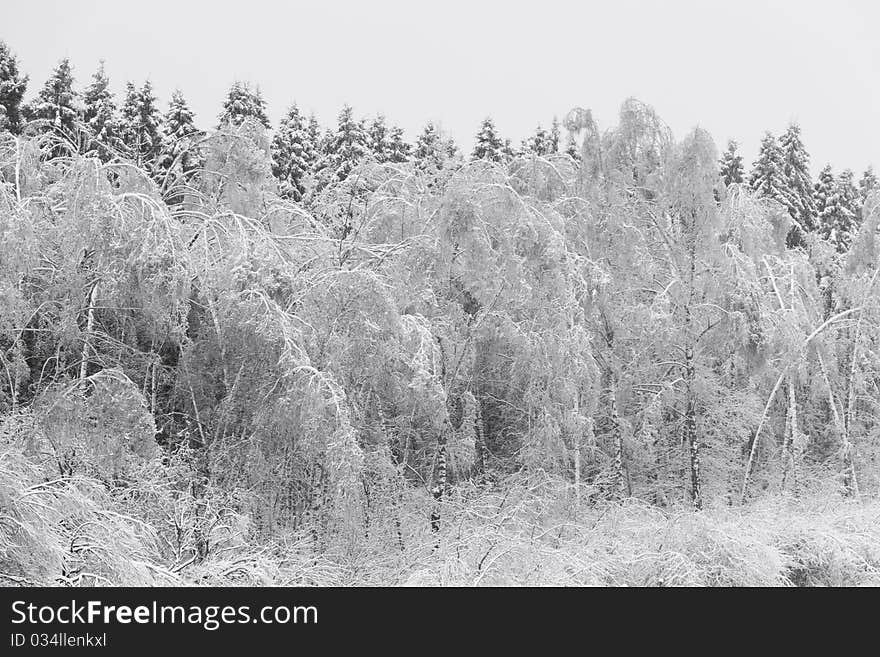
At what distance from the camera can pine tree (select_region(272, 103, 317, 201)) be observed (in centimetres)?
2403

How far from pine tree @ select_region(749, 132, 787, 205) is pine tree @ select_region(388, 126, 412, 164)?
11.6m

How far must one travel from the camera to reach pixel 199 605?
592 cm

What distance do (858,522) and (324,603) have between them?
8.22 metres

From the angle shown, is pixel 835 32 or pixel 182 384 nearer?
pixel 182 384

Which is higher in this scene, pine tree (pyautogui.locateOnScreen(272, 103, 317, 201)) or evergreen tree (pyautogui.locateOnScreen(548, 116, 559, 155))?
evergreen tree (pyautogui.locateOnScreen(548, 116, 559, 155))

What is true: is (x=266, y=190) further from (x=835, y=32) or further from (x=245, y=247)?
(x=835, y=32)

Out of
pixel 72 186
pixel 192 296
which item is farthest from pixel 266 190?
pixel 72 186

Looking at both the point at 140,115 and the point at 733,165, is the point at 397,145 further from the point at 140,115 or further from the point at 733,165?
the point at 733,165

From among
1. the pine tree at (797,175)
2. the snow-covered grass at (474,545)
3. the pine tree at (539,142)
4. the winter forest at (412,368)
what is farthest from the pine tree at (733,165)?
the snow-covered grass at (474,545)

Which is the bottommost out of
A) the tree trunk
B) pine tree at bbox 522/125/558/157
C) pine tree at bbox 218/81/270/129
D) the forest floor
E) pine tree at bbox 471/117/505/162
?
the forest floor

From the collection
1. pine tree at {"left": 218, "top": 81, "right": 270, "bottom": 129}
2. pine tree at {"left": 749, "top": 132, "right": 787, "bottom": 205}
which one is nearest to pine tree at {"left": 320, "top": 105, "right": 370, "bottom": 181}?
pine tree at {"left": 218, "top": 81, "right": 270, "bottom": 129}

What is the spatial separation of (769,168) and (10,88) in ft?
73.6

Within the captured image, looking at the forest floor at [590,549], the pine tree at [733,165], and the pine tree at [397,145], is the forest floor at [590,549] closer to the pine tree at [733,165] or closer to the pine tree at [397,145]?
the pine tree at [397,145]

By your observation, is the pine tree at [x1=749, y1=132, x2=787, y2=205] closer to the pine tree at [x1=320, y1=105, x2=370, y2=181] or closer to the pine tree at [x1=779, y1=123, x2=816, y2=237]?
the pine tree at [x1=779, y1=123, x2=816, y2=237]
